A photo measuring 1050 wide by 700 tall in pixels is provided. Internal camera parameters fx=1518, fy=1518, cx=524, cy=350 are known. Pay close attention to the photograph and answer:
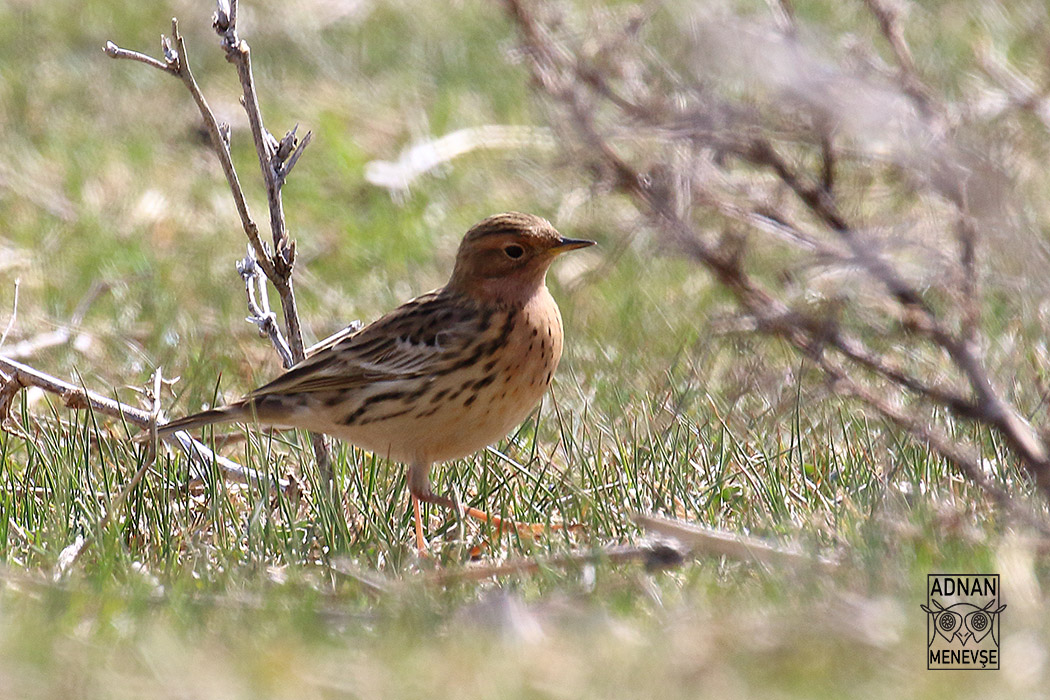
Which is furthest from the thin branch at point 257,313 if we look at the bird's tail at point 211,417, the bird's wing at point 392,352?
the bird's tail at point 211,417

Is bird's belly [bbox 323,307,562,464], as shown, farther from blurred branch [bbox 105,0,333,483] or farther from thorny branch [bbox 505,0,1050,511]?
thorny branch [bbox 505,0,1050,511]

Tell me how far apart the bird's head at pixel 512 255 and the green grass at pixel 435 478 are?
2.22ft

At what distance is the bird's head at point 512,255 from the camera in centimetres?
645

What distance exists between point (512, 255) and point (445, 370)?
62 cm

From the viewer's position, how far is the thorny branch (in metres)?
4.28

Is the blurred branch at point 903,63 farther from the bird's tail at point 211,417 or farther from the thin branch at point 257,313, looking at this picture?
the bird's tail at point 211,417

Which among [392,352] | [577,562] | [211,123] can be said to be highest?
[211,123]

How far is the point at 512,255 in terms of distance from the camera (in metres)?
6.51

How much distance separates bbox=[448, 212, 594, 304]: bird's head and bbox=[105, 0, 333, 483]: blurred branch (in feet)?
2.72

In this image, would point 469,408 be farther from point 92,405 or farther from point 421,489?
point 92,405

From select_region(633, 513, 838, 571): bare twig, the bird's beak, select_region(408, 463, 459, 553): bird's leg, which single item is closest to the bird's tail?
select_region(408, 463, 459, 553): bird's leg

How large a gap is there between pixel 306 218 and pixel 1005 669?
763cm

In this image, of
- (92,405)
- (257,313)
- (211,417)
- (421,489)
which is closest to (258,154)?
(257,313)

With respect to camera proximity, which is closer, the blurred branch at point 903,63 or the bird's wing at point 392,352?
the blurred branch at point 903,63
